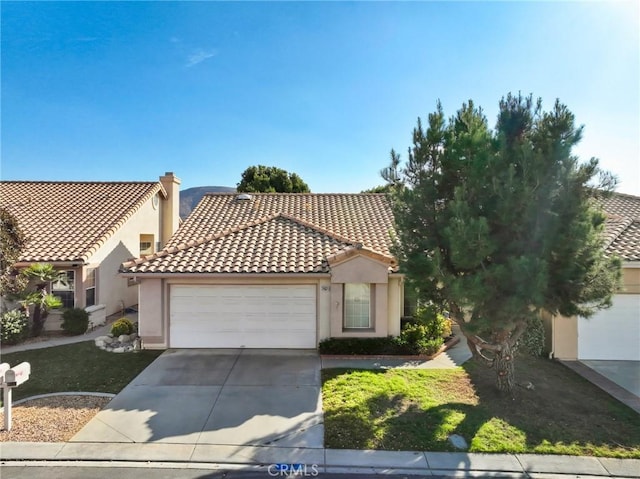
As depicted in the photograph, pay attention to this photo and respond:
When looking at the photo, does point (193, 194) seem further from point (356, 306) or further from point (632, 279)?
point (632, 279)

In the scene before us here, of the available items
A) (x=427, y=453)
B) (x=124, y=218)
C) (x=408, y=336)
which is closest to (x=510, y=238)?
(x=427, y=453)

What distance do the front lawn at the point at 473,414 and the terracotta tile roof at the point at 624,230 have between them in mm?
4032

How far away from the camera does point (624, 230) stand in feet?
43.7

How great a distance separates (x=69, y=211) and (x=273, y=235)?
36.1 ft

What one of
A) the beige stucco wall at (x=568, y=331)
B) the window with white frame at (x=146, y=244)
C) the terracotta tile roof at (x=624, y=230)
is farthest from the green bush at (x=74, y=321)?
the terracotta tile roof at (x=624, y=230)

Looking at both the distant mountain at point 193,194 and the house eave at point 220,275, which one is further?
the distant mountain at point 193,194

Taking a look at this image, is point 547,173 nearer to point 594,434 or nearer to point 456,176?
point 456,176

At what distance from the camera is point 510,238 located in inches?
297

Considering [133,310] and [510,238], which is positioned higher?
[510,238]

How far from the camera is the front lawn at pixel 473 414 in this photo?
6.49m

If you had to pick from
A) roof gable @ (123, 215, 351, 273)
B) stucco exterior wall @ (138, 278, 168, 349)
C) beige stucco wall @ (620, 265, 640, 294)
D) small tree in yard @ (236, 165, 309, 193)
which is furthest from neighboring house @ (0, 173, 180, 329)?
beige stucco wall @ (620, 265, 640, 294)

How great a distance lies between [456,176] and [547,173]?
1.76 meters

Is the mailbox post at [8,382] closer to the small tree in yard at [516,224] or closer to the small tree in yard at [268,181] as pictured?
the small tree in yard at [516,224]

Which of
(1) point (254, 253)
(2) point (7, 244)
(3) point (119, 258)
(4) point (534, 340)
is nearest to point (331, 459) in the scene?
(1) point (254, 253)
